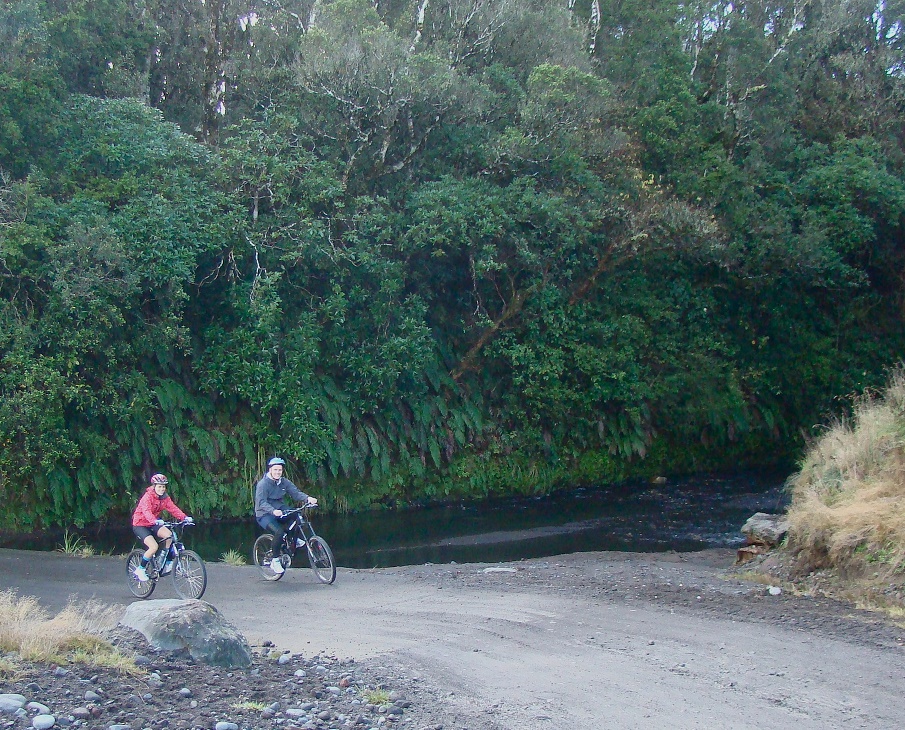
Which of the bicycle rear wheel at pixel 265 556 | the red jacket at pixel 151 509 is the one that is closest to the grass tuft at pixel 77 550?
the bicycle rear wheel at pixel 265 556

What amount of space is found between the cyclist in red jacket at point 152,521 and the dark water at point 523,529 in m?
6.26

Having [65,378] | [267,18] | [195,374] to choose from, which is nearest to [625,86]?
[267,18]

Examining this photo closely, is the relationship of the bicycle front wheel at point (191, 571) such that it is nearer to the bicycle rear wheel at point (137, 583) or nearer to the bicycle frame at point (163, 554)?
the bicycle frame at point (163, 554)

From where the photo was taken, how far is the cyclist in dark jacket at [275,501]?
13.6 metres

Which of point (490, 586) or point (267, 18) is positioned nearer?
point (490, 586)

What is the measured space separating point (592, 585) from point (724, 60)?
19.1 m

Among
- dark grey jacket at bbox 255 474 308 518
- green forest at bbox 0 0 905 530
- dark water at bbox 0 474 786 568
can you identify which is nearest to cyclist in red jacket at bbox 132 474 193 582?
dark grey jacket at bbox 255 474 308 518

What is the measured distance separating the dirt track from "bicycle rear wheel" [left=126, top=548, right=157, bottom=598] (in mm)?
202

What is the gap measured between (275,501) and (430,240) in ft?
33.3

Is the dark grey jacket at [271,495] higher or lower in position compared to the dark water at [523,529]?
higher

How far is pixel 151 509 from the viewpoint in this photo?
12195 millimetres

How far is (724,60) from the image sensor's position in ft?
89.3

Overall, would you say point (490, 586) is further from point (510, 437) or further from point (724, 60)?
point (724, 60)

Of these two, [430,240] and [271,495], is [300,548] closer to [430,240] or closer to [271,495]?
[271,495]
